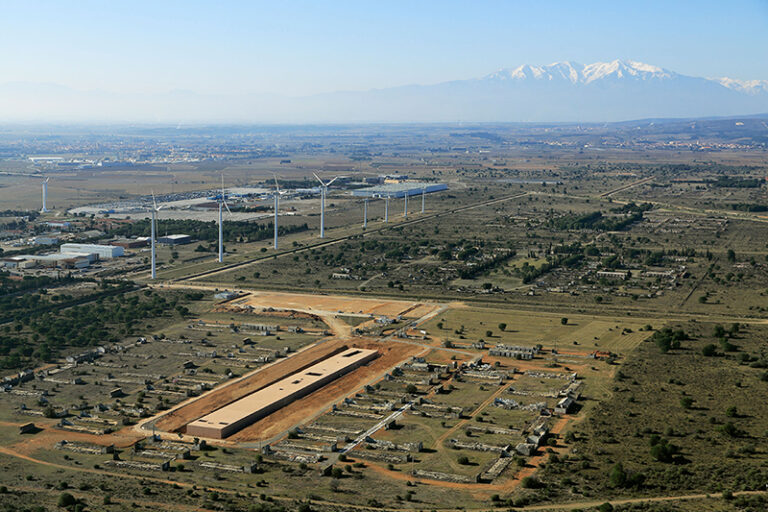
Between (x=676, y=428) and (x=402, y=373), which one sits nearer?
(x=676, y=428)

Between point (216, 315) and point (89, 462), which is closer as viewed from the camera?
point (89, 462)

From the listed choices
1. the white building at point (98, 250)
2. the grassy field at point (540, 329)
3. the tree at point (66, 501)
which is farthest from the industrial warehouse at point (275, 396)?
the white building at point (98, 250)

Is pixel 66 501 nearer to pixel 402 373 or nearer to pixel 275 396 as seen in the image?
pixel 275 396

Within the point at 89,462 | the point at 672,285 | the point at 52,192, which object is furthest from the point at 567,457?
the point at 52,192

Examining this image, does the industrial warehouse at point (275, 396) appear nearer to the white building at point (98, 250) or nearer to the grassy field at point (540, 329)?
the grassy field at point (540, 329)

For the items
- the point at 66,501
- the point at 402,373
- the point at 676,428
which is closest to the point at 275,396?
the point at 402,373

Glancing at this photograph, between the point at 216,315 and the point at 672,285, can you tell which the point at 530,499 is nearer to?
the point at 216,315
